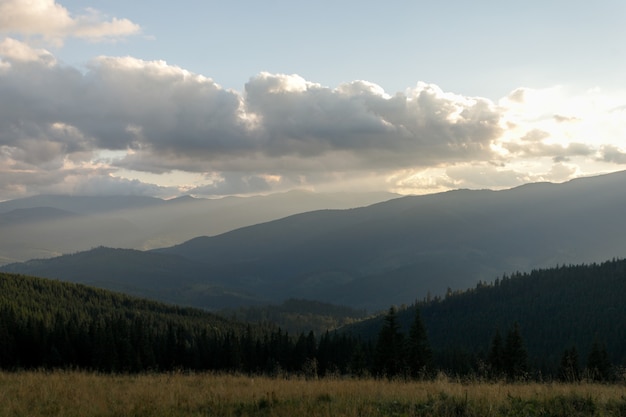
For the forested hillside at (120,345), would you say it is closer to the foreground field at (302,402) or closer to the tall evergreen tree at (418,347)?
the tall evergreen tree at (418,347)

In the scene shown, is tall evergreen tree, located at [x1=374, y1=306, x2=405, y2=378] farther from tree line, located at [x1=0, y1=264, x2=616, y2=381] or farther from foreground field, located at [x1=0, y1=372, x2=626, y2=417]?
foreground field, located at [x1=0, y1=372, x2=626, y2=417]

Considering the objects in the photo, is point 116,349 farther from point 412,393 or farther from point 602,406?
point 602,406

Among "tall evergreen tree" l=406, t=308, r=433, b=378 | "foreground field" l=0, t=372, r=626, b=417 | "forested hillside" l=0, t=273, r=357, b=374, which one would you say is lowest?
"forested hillside" l=0, t=273, r=357, b=374

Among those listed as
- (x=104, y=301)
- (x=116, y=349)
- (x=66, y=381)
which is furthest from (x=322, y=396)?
(x=104, y=301)

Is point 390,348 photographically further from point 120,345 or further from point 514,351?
point 120,345

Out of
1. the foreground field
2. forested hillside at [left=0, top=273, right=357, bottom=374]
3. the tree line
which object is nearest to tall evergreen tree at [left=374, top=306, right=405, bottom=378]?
the tree line

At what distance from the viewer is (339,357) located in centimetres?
10338

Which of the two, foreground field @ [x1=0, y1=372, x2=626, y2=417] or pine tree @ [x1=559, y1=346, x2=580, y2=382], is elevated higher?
foreground field @ [x1=0, y1=372, x2=626, y2=417]

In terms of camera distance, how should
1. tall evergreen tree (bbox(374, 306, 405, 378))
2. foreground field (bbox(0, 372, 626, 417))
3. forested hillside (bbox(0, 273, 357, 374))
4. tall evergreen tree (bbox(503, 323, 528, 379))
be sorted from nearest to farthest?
foreground field (bbox(0, 372, 626, 417)), tall evergreen tree (bbox(374, 306, 405, 378)), tall evergreen tree (bbox(503, 323, 528, 379)), forested hillside (bbox(0, 273, 357, 374))

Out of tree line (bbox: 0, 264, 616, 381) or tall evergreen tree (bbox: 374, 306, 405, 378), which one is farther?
tall evergreen tree (bbox: 374, 306, 405, 378)

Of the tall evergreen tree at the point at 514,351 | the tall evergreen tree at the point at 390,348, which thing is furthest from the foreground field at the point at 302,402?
the tall evergreen tree at the point at 514,351

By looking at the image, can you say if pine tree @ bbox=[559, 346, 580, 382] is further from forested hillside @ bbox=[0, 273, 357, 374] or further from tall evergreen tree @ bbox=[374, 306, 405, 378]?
tall evergreen tree @ bbox=[374, 306, 405, 378]

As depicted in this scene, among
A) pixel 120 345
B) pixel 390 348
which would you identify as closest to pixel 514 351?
pixel 390 348

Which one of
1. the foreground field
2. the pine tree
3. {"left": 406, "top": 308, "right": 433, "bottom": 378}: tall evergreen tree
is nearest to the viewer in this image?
the foreground field
